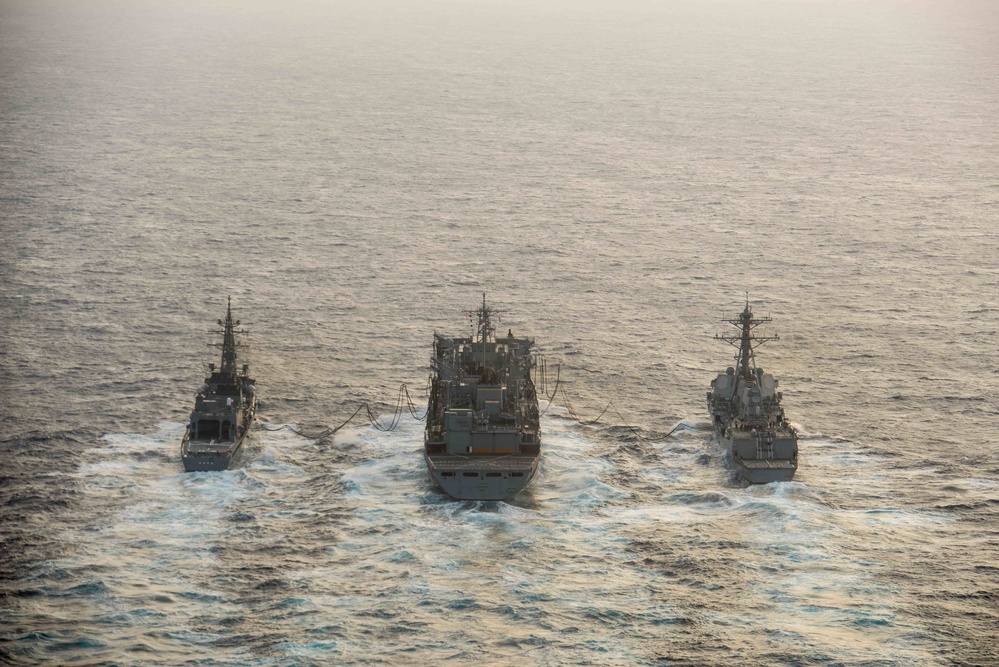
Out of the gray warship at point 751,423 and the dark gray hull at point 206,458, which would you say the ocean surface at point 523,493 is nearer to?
the dark gray hull at point 206,458

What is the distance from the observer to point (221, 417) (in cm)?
12675

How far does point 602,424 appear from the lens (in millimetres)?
138250

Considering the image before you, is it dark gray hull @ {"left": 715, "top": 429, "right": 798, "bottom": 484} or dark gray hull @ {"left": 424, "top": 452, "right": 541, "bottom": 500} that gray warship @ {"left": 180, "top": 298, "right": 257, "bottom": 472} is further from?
dark gray hull @ {"left": 715, "top": 429, "right": 798, "bottom": 484}

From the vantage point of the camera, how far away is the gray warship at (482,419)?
391 ft

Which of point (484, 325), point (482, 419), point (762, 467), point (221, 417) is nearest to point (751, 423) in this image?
point (762, 467)

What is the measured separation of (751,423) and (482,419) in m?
24.6

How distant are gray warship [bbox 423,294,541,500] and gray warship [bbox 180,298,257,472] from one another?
17.5m

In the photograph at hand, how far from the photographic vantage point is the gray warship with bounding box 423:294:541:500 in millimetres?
119188

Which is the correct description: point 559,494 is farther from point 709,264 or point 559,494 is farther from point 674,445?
point 709,264

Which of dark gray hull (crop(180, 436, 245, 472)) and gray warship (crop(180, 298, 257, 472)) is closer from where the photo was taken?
dark gray hull (crop(180, 436, 245, 472))

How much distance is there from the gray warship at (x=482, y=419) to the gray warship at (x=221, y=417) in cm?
1751

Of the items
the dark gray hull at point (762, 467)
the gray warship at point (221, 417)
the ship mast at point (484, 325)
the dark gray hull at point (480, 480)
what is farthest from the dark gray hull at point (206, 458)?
the dark gray hull at point (762, 467)

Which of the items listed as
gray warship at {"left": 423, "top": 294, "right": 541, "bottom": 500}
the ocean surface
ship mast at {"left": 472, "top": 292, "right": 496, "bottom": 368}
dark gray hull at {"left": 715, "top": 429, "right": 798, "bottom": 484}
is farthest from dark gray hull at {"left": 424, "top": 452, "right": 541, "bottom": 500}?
dark gray hull at {"left": 715, "top": 429, "right": 798, "bottom": 484}

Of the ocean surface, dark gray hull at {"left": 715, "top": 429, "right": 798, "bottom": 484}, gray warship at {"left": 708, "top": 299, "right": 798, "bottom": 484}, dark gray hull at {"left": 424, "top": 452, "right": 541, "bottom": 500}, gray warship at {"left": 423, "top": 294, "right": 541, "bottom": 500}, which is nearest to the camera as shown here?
the ocean surface
